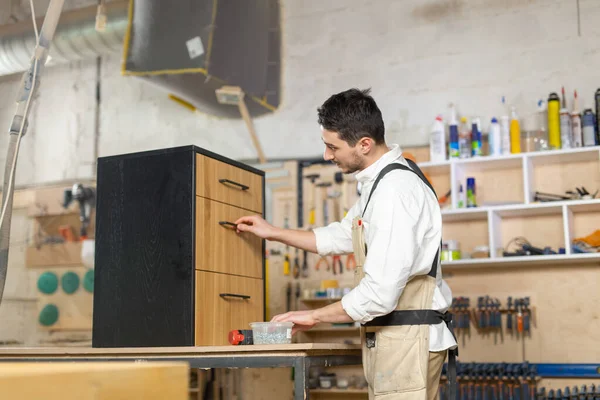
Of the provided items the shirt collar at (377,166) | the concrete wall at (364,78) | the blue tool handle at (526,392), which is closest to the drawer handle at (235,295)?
the shirt collar at (377,166)

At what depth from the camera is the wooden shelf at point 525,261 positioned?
175 inches

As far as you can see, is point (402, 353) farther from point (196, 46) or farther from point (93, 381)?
point (196, 46)

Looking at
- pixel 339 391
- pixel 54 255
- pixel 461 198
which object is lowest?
pixel 339 391

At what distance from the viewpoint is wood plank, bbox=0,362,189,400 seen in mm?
864

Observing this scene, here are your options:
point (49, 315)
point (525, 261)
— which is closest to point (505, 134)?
point (525, 261)

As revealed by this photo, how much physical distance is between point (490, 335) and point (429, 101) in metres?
1.66

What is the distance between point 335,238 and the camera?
307 centimetres

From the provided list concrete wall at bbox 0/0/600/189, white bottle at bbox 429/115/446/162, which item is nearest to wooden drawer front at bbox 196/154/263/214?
white bottle at bbox 429/115/446/162

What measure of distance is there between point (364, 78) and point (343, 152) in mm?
2827

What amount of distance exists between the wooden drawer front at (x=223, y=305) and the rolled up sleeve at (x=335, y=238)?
0.33 meters

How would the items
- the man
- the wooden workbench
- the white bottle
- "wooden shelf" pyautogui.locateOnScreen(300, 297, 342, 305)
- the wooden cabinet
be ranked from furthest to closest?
"wooden shelf" pyautogui.locateOnScreen(300, 297, 342, 305) < the white bottle < the wooden cabinet < the man < the wooden workbench

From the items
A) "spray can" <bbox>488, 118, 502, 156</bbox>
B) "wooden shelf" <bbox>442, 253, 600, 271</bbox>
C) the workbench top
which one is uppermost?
"spray can" <bbox>488, 118, 502, 156</bbox>

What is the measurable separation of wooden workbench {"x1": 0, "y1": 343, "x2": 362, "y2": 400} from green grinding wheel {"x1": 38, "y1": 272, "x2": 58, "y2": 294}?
3531 mm

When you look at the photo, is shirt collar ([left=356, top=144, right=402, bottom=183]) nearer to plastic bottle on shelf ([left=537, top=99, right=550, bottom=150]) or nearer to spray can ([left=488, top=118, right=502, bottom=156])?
spray can ([left=488, top=118, right=502, bottom=156])
